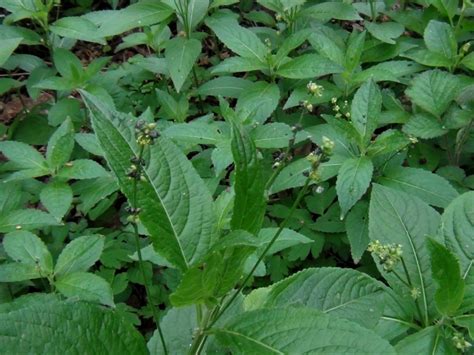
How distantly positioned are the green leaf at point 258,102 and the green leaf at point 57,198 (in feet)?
3.03

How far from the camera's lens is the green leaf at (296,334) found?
132cm

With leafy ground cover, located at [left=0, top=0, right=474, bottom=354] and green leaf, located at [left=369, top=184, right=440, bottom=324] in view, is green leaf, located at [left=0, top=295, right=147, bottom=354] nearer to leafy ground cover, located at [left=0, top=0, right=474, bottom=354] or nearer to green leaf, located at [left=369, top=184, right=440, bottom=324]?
leafy ground cover, located at [left=0, top=0, right=474, bottom=354]

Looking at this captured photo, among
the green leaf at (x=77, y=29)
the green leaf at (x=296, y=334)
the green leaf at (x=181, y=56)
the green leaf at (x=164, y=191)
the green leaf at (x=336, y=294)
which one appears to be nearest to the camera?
the green leaf at (x=296, y=334)

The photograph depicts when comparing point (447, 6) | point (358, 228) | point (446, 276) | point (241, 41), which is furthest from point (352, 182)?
point (447, 6)

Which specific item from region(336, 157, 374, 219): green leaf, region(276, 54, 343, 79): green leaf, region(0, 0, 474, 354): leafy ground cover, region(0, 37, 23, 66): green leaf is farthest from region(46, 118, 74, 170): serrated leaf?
region(336, 157, 374, 219): green leaf

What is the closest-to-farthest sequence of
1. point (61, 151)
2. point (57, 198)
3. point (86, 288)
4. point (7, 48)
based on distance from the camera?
point (86, 288) < point (57, 198) < point (61, 151) < point (7, 48)

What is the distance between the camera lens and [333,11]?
141 inches

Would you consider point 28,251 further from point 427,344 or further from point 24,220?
point 427,344

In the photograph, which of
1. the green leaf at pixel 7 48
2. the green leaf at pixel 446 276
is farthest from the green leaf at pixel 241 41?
the green leaf at pixel 446 276

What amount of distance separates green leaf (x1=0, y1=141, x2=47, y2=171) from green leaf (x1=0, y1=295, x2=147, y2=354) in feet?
5.55

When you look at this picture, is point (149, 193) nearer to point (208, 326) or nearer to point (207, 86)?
point (208, 326)

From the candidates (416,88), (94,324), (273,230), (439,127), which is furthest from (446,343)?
(416,88)

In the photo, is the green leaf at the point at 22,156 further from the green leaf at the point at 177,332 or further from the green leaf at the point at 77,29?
the green leaf at the point at 177,332

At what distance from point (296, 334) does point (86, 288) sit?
132 cm
